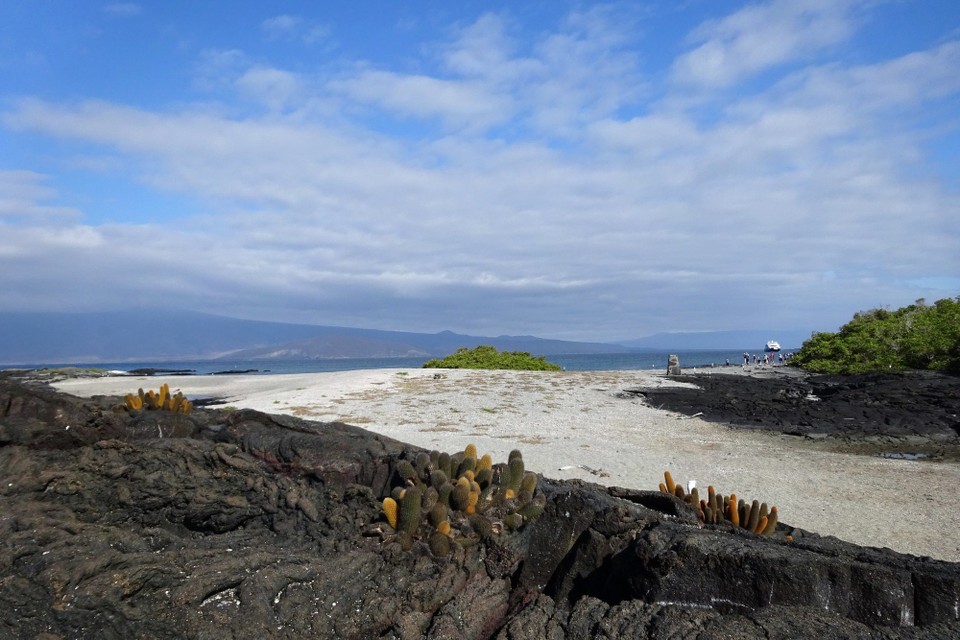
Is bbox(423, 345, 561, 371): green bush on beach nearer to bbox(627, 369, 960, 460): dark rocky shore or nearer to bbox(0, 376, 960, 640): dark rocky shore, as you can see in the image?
bbox(627, 369, 960, 460): dark rocky shore

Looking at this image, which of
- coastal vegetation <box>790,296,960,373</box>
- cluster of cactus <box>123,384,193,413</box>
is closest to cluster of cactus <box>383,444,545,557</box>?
cluster of cactus <box>123,384,193,413</box>

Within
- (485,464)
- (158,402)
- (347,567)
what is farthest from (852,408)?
(347,567)

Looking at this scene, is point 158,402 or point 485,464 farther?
point 158,402

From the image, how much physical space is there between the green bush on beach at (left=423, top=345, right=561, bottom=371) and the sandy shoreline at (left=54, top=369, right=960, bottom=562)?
507 inches

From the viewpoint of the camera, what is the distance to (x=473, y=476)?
15.1ft

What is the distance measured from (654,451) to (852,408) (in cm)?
804

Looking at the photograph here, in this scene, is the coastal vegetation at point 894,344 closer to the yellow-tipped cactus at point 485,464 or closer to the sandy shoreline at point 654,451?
the sandy shoreline at point 654,451

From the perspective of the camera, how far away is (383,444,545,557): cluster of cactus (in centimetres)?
401

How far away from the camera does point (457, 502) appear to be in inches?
168

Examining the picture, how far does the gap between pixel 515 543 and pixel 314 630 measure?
140cm

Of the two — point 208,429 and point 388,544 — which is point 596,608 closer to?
point 388,544

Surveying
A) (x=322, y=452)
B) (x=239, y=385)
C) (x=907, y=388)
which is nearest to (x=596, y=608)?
(x=322, y=452)

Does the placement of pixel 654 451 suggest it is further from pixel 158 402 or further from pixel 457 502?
pixel 158 402

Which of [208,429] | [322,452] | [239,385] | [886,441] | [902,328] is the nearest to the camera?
[322,452]
